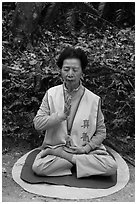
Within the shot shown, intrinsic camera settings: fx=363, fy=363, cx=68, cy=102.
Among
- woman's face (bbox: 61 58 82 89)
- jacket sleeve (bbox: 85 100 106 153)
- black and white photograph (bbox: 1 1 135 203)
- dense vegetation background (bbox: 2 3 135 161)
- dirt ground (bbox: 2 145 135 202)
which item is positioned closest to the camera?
dirt ground (bbox: 2 145 135 202)

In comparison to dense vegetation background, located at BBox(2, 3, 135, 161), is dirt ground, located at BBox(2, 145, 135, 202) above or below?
below

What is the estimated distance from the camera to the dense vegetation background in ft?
17.8

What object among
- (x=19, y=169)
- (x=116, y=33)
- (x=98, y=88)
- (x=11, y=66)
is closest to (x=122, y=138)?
(x=98, y=88)

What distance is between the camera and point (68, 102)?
4281mm

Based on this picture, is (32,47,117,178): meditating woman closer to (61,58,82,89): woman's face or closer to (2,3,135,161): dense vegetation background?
(61,58,82,89): woman's face

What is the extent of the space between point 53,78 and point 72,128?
5.12ft

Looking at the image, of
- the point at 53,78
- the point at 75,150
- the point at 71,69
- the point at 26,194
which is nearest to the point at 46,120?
the point at 75,150

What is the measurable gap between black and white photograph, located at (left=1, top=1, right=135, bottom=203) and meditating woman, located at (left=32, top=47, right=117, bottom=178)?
12mm

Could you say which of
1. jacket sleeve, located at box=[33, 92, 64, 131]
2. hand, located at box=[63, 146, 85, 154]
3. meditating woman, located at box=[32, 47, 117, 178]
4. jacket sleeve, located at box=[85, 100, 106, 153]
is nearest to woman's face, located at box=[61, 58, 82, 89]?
meditating woman, located at box=[32, 47, 117, 178]

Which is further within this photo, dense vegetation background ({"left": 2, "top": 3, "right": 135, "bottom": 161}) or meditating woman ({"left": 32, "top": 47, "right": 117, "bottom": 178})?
dense vegetation background ({"left": 2, "top": 3, "right": 135, "bottom": 161})

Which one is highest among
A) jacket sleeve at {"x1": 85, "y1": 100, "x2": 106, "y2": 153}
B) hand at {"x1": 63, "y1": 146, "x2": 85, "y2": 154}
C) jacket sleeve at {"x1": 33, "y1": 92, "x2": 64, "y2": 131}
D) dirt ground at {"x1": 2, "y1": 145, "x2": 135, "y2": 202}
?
jacket sleeve at {"x1": 33, "y1": 92, "x2": 64, "y2": 131}

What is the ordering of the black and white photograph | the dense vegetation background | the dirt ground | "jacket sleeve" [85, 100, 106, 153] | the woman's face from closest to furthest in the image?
the dirt ground
the black and white photograph
the woman's face
"jacket sleeve" [85, 100, 106, 153]
the dense vegetation background

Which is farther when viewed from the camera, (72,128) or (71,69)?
(72,128)

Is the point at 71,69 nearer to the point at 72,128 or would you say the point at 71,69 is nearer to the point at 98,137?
the point at 72,128
